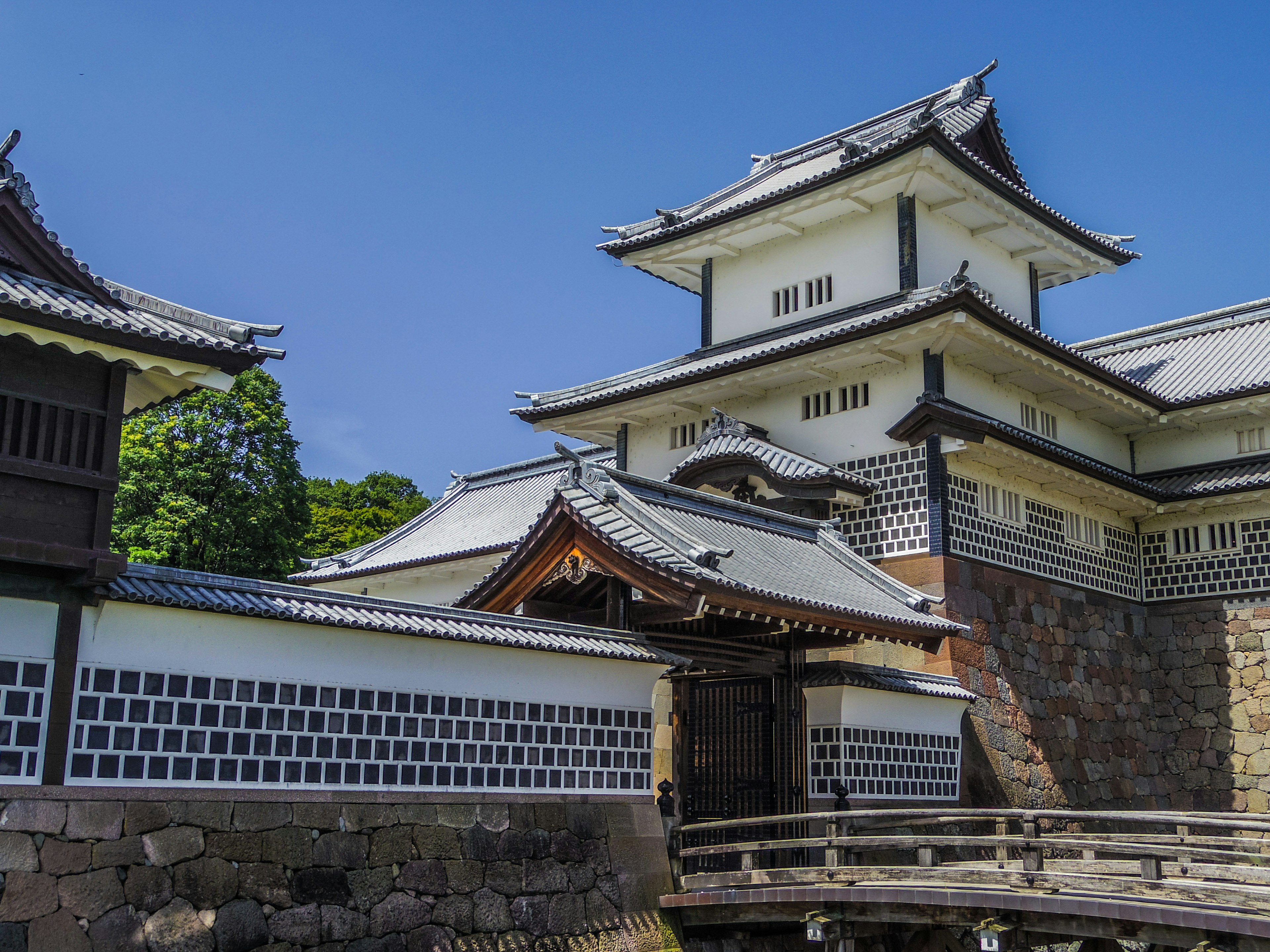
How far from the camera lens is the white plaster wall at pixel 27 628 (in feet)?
33.8

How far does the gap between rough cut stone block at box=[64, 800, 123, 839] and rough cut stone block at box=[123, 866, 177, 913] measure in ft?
1.22

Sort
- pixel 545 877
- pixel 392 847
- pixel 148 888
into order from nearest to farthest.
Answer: pixel 148 888, pixel 392 847, pixel 545 877

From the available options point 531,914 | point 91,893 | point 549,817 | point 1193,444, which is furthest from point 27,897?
point 1193,444

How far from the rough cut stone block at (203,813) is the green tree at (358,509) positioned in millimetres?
36587

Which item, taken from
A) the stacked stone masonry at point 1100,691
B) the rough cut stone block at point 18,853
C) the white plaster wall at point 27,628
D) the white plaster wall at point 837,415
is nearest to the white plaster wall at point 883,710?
the stacked stone masonry at point 1100,691

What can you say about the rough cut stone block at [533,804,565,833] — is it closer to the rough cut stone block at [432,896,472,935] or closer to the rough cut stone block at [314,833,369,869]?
the rough cut stone block at [432,896,472,935]

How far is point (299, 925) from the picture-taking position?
1115 cm

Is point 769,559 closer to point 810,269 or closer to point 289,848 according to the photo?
point 289,848

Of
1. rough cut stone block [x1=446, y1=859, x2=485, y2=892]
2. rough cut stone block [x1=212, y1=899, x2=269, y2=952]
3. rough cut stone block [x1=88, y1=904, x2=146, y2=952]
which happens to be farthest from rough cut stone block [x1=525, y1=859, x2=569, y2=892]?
rough cut stone block [x1=88, y1=904, x2=146, y2=952]

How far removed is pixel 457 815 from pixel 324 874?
1.67 meters

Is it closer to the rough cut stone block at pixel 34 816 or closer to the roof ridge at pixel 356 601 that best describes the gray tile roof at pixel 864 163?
the roof ridge at pixel 356 601

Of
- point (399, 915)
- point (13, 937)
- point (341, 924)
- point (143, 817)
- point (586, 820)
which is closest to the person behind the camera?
point (13, 937)

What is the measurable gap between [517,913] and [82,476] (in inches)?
245

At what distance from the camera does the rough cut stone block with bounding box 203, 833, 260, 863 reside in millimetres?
10898
